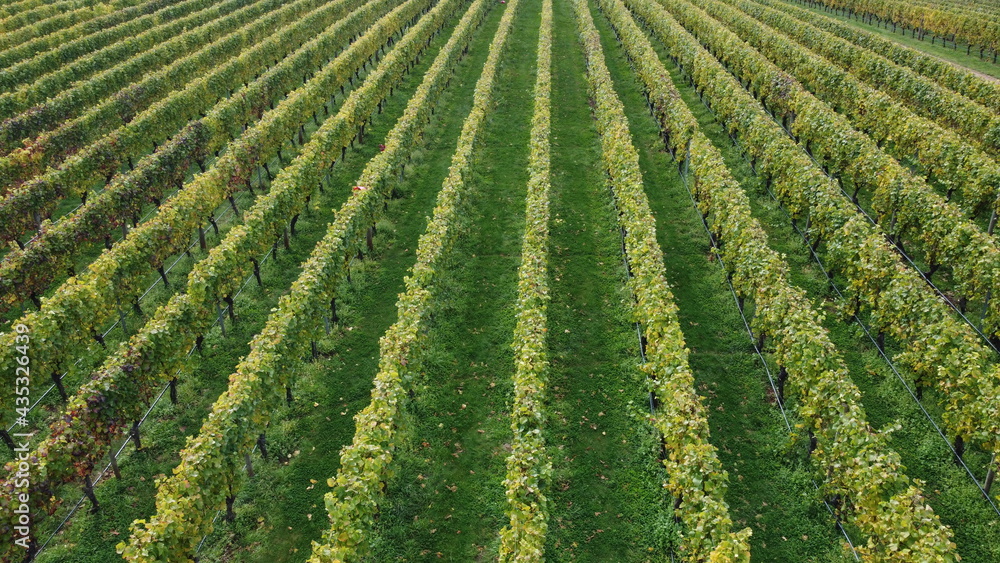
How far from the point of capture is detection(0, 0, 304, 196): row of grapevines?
73.2ft

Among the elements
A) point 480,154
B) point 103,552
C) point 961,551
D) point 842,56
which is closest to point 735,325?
point 961,551

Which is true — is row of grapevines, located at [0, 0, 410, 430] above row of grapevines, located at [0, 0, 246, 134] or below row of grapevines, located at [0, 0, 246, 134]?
below

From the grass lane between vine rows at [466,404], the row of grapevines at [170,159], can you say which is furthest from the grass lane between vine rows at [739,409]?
the row of grapevines at [170,159]

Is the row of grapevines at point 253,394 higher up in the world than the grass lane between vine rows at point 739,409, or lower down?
higher up

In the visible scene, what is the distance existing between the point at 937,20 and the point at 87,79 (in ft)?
214

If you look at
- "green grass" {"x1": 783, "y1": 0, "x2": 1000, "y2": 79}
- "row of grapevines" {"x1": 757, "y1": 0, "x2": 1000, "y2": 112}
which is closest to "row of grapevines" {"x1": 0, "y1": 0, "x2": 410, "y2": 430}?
"row of grapevines" {"x1": 757, "y1": 0, "x2": 1000, "y2": 112}

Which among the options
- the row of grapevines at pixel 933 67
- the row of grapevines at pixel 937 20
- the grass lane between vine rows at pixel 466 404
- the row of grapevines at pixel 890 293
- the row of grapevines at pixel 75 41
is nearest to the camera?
the grass lane between vine rows at pixel 466 404

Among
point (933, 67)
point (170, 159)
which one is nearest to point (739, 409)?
point (170, 159)

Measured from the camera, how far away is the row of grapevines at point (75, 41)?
3494cm

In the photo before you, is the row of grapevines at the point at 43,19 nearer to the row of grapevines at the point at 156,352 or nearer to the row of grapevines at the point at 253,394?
the row of grapevines at the point at 156,352

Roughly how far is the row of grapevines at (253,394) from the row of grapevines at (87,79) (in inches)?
592

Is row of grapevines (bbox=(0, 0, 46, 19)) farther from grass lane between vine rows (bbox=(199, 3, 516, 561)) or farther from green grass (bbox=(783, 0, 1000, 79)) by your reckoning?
green grass (bbox=(783, 0, 1000, 79))

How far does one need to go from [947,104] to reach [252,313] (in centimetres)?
3148

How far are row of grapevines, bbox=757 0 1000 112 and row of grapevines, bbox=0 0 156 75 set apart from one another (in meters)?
53.2
